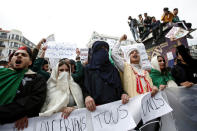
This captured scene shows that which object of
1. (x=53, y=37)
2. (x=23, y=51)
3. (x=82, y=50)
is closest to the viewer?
(x=23, y=51)

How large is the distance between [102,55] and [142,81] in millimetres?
703

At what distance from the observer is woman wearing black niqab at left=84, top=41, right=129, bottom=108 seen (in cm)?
136

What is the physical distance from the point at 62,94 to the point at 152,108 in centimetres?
109

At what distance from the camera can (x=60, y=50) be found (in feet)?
7.63

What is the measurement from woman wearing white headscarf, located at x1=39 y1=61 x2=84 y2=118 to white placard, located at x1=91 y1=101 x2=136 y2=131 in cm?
27

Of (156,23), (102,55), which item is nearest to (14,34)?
(156,23)

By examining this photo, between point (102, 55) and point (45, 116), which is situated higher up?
point (102, 55)

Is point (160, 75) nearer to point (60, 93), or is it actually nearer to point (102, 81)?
point (102, 81)

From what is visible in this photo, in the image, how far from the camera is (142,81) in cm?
170

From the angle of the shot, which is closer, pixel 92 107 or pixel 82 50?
pixel 92 107

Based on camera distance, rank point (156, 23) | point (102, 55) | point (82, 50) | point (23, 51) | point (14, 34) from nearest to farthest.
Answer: point (23, 51)
point (102, 55)
point (82, 50)
point (156, 23)
point (14, 34)

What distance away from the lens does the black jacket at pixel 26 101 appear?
3.51 feet

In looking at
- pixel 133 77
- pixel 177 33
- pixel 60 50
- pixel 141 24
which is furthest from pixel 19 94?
pixel 141 24

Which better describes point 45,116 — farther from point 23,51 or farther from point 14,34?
point 14,34
